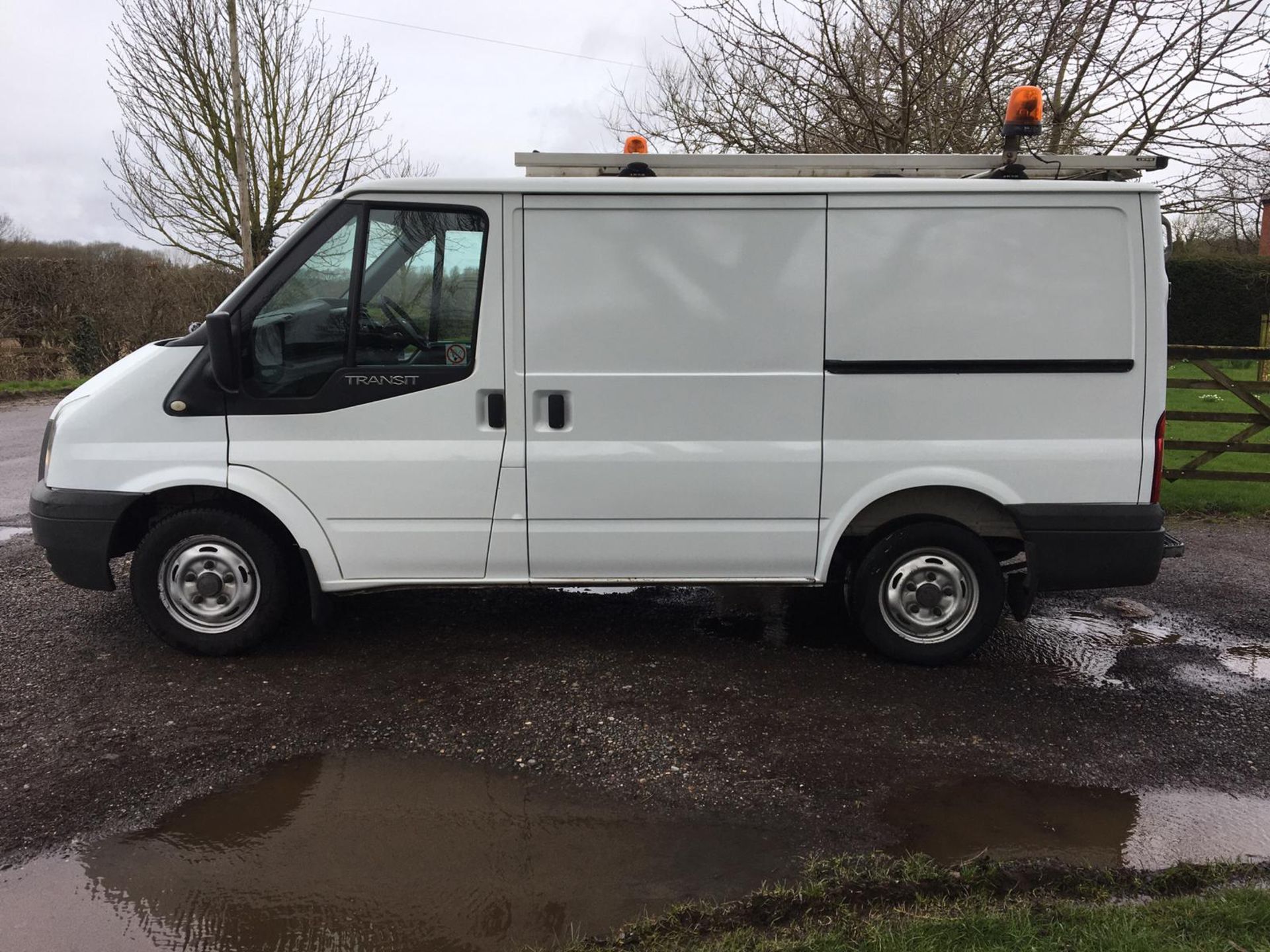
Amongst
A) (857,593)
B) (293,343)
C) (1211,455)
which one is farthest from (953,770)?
(1211,455)

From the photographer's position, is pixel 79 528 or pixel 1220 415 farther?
pixel 1220 415

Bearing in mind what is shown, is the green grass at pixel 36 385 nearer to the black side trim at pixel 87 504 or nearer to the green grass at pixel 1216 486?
the black side trim at pixel 87 504

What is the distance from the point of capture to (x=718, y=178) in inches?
170

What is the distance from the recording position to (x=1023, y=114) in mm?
4500

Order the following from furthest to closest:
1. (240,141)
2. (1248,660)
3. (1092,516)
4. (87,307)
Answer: (87,307) → (240,141) → (1248,660) → (1092,516)

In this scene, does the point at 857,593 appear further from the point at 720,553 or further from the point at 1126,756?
the point at 1126,756

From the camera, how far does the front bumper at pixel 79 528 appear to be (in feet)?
14.4

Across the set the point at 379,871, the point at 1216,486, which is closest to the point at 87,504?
the point at 379,871

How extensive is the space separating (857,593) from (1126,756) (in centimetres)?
133

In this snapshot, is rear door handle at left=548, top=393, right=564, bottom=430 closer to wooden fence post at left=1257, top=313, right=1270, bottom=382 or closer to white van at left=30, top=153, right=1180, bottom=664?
white van at left=30, top=153, right=1180, bottom=664

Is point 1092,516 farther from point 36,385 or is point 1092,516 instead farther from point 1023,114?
point 36,385

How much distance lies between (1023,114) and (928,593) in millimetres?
2350

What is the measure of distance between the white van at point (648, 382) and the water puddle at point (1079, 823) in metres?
1.28

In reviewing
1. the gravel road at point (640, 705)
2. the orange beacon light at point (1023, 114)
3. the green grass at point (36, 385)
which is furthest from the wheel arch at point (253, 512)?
the green grass at point (36, 385)
